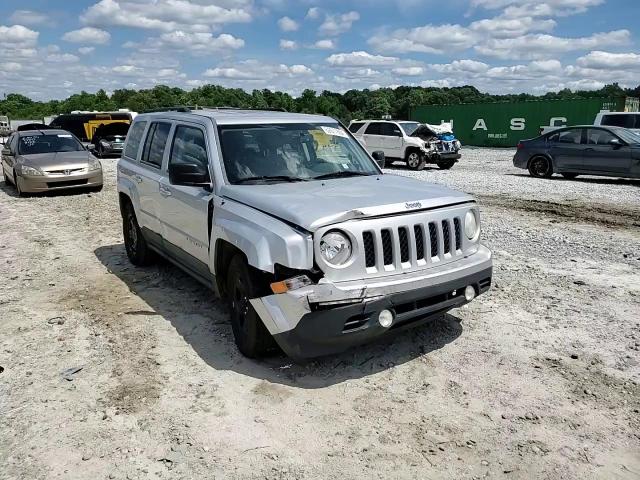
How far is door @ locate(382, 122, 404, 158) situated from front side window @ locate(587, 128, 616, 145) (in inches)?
268

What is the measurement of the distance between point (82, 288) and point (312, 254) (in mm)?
3761

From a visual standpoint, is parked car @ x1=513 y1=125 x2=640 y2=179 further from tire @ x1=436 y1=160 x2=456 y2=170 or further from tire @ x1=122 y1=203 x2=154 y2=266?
tire @ x1=122 y1=203 x2=154 y2=266

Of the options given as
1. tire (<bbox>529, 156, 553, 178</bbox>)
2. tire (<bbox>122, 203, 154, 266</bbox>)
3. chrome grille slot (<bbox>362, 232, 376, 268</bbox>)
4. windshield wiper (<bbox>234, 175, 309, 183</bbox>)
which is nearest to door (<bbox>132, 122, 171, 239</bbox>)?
tire (<bbox>122, 203, 154, 266</bbox>)

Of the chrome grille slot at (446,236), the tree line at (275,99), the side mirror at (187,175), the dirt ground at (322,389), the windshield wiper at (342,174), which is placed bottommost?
the dirt ground at (322,389)

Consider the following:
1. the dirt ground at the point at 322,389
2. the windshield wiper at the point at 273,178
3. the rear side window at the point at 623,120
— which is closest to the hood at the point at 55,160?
the dirt ground at the point at 322,389

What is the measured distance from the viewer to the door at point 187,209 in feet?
15.8

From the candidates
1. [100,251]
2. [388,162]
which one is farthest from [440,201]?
[388,162]

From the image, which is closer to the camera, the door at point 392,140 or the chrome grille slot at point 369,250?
the chrome grille slot at point 369,250

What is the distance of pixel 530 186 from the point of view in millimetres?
14250

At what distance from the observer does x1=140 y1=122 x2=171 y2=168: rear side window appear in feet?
A: 19.4

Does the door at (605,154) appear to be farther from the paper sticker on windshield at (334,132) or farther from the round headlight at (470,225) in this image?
the round headlight at (470,225)

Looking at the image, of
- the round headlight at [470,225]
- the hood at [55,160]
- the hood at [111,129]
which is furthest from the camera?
the hood at [111,129]

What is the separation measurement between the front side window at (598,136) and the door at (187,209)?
1255 cm

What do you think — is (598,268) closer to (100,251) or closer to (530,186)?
(100,251)
